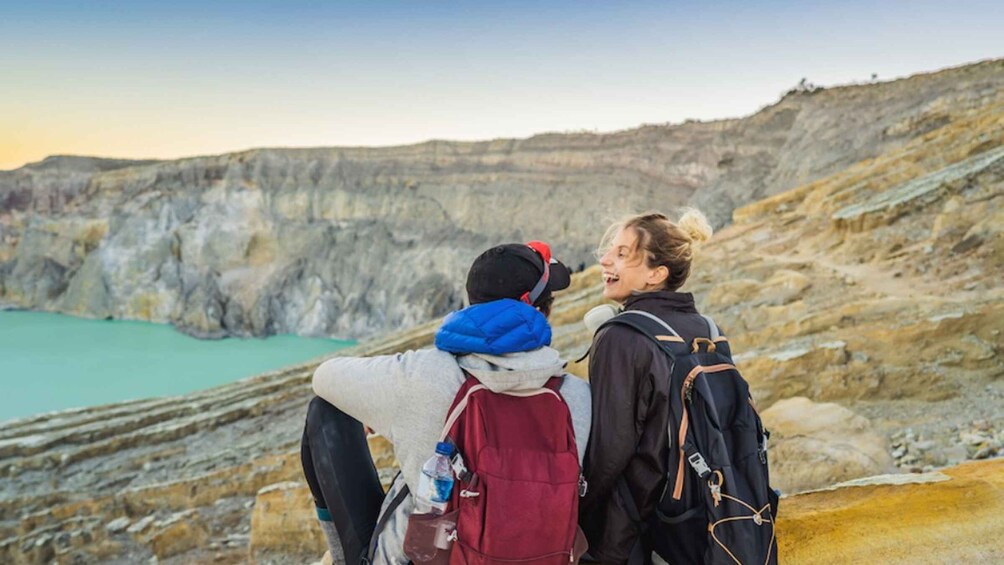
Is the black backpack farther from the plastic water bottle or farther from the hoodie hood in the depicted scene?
the plastic water bottle

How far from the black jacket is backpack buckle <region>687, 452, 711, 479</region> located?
12cm

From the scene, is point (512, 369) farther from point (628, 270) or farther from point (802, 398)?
point (802, 398)

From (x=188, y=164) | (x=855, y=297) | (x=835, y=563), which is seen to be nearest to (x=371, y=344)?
(x=855, y=297)

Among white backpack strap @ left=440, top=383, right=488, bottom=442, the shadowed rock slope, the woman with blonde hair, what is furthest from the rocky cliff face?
white backpack strap @ left=440, top=383, right=488, bottom=442

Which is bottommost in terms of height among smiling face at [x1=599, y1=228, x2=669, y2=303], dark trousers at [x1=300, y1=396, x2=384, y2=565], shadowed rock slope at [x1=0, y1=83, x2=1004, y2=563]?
shadowed rock slope at [x1=0, y1=83, x2=1004, y2=563]

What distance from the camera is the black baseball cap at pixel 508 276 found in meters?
2.08

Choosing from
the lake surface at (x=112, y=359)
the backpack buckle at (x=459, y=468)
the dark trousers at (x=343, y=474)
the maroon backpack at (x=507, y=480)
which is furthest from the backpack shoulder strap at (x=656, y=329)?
the lake surface at (x=112, y=359)

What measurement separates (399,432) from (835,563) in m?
2.01

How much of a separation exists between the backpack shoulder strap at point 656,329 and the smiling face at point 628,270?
25cm

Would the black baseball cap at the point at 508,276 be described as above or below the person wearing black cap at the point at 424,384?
above

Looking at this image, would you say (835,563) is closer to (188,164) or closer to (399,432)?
(399,432)

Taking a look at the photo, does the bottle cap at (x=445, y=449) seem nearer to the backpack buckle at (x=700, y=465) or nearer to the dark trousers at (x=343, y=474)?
the dark trousers at (x=343, y=474)

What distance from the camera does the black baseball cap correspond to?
208 cm

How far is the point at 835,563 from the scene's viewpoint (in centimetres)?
260
